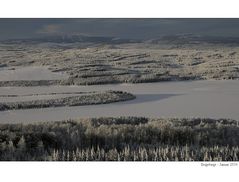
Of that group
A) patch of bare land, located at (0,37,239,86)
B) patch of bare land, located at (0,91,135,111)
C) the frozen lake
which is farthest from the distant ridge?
patch of bare land, located at (0,91,135,111)

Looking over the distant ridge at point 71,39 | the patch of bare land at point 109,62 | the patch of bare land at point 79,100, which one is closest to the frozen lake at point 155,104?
the patch of bare land at point 79,100

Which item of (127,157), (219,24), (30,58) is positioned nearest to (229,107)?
(219,24)

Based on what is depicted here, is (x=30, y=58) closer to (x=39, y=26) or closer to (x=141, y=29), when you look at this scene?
(x=39, y=26)

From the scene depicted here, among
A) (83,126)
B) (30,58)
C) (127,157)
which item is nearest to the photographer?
(127,157)

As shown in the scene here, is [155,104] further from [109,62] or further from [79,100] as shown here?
[109,62]

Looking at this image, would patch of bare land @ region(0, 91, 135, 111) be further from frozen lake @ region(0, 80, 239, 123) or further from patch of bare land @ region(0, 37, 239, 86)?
patch of bare land @ region(0, 37, 239, 86)

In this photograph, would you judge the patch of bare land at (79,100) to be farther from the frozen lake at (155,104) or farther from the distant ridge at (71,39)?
the distant ridge at (71,39)
